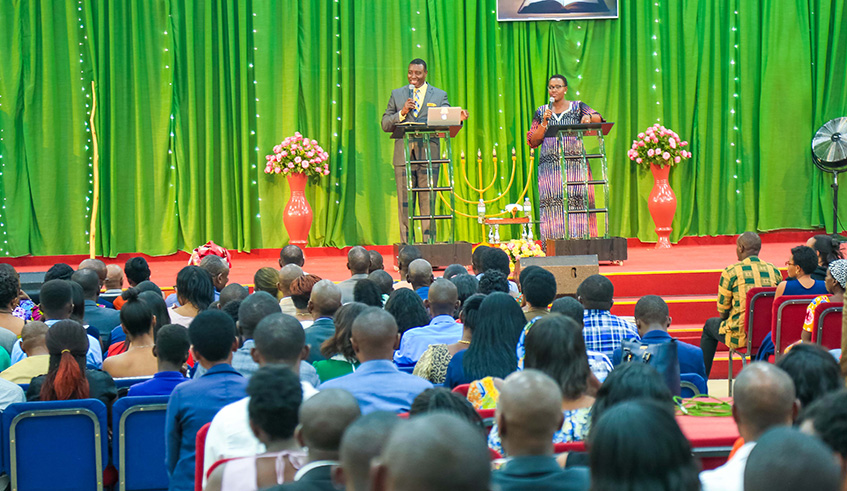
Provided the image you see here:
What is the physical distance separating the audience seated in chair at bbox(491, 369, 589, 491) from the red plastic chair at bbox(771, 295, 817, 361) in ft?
11.3

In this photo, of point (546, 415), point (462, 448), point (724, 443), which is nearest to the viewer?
point (462, 448)

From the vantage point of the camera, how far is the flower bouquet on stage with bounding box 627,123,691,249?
10273 mm

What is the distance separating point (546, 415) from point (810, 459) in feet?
2.05

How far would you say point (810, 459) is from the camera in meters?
1.45

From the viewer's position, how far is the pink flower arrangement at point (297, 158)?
9.91 meters

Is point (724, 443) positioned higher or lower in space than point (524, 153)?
lower

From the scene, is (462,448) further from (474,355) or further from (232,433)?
(474,355)

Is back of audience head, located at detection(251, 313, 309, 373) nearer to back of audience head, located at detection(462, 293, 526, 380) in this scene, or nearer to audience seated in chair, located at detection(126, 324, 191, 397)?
audience seated in chair, located at detection(126, 324, 191, 397)

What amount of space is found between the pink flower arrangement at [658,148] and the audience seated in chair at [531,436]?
28.5ft

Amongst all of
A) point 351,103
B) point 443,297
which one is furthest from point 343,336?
point 351,103

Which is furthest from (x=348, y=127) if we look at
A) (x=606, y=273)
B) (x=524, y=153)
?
(x=606, y=273)

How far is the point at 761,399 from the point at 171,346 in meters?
2.23

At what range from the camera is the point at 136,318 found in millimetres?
3914

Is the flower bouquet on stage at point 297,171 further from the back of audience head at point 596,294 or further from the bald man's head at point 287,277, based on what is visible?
the back of audience head at point 596,294
